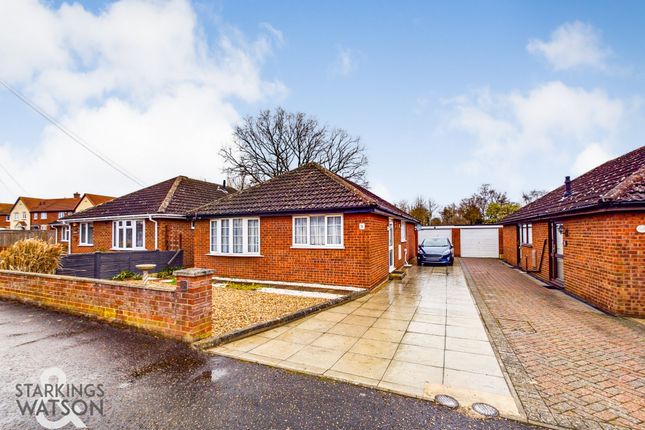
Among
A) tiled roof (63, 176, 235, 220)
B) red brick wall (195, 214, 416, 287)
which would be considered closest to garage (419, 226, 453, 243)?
red brick wall (195, 214, 416, 287)

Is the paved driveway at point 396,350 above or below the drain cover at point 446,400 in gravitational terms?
below

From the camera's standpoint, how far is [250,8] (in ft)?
33.9

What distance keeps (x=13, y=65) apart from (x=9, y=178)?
14108 millimetres

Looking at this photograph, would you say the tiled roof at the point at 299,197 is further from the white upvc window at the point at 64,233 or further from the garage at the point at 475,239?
the white upvc window at the point at 64,233

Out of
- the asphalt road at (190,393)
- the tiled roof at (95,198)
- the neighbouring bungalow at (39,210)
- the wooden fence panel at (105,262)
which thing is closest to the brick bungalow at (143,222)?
the wooden fence panel at (105,262)

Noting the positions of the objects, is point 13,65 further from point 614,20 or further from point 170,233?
point 614,20

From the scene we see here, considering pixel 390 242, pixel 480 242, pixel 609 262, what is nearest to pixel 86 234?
pixel 390 242

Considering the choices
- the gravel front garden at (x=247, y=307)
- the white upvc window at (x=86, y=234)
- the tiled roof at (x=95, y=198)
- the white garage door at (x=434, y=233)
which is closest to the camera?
the gravel front garden at (x=247, y=307)

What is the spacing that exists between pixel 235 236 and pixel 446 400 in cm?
923

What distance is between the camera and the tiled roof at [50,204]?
165 feet

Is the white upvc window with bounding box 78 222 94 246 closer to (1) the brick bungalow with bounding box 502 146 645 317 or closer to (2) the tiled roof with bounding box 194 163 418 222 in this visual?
(2) the tiled roof with bounding box 194 163 418 222

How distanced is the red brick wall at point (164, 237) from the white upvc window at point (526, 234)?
16242 millimetres

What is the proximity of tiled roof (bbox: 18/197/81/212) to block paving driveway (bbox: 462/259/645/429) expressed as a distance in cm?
6414

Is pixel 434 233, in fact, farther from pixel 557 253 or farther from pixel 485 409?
pixel 485 409
